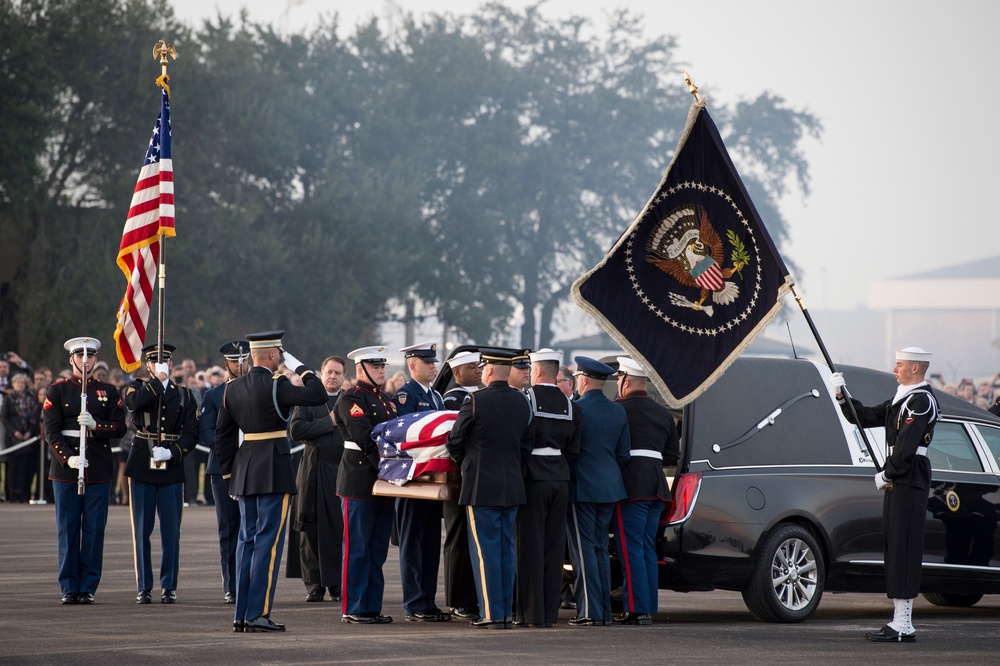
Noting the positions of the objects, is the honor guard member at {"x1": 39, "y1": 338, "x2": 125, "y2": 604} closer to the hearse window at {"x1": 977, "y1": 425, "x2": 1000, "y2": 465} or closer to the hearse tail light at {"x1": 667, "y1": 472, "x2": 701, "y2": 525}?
the hearse tail light at {"x1": 667, "y1": 472, "x2": 701, "y2": 525}

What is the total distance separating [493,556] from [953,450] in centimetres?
381

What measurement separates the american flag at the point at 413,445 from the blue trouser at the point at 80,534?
8.54 ft

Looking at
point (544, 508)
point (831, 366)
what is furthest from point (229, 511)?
point (831, 366)

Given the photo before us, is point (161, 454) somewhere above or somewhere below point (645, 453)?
below

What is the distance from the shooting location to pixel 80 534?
12398mm

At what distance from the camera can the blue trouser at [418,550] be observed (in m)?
11.4

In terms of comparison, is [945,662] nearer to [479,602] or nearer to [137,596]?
[479,602]

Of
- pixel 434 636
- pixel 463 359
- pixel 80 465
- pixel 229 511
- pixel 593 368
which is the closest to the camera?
pixel 434 636

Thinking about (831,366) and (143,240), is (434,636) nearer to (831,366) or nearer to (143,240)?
(831,366)

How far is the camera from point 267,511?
414 inches

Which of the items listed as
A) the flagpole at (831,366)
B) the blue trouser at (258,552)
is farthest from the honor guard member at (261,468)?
the flagpole at (831,366)

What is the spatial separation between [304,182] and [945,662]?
43.7 metres

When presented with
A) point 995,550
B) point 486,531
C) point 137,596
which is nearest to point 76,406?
point 137,596

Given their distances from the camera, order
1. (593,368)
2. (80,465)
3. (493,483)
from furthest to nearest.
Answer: (80,465) → (593,368) → (493,483)
